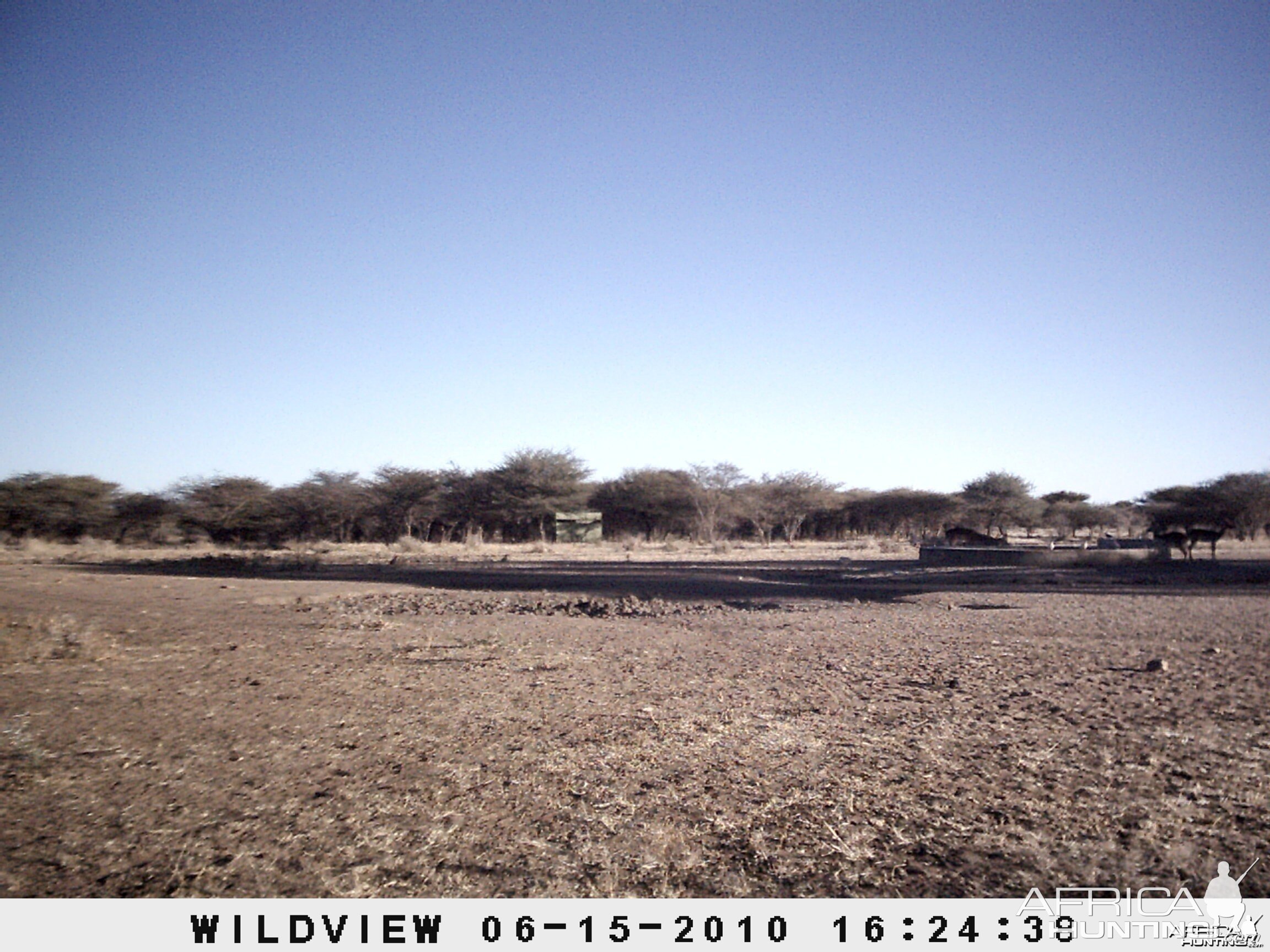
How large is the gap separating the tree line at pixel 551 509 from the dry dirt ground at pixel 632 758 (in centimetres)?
3644

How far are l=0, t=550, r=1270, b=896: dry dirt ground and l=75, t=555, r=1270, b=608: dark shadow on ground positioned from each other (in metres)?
5.59

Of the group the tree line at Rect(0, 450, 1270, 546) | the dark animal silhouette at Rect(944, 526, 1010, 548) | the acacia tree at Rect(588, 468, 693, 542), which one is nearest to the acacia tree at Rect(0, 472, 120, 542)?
the tree line at Rect(0, 450, 1270, 546)

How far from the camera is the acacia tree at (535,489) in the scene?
53.4 metres

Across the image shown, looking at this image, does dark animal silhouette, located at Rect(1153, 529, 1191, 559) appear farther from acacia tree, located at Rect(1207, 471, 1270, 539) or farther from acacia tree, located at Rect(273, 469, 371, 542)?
acacia tree, located at Rect(273, 469, 371, 542)

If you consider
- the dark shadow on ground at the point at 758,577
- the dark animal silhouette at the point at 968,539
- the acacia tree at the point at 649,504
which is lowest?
the dark shadow on ground at the point at 758,577

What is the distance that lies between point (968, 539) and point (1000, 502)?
25.4 meters

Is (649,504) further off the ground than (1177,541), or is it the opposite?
(649,504)

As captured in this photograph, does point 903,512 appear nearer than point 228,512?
No

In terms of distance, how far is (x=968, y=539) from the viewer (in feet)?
105

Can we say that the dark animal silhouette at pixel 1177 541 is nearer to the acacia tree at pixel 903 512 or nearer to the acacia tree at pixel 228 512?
the acacia tree at pixel 903 512

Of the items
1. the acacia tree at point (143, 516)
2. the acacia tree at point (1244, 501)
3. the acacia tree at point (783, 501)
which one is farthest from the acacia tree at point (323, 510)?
the acacia tree at point (1244, 501)

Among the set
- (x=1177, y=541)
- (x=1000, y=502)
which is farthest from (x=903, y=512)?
(x=1177, y=541)

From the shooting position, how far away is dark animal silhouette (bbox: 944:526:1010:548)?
31000mm

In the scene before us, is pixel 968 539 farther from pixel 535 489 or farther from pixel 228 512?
pixel 228 512
